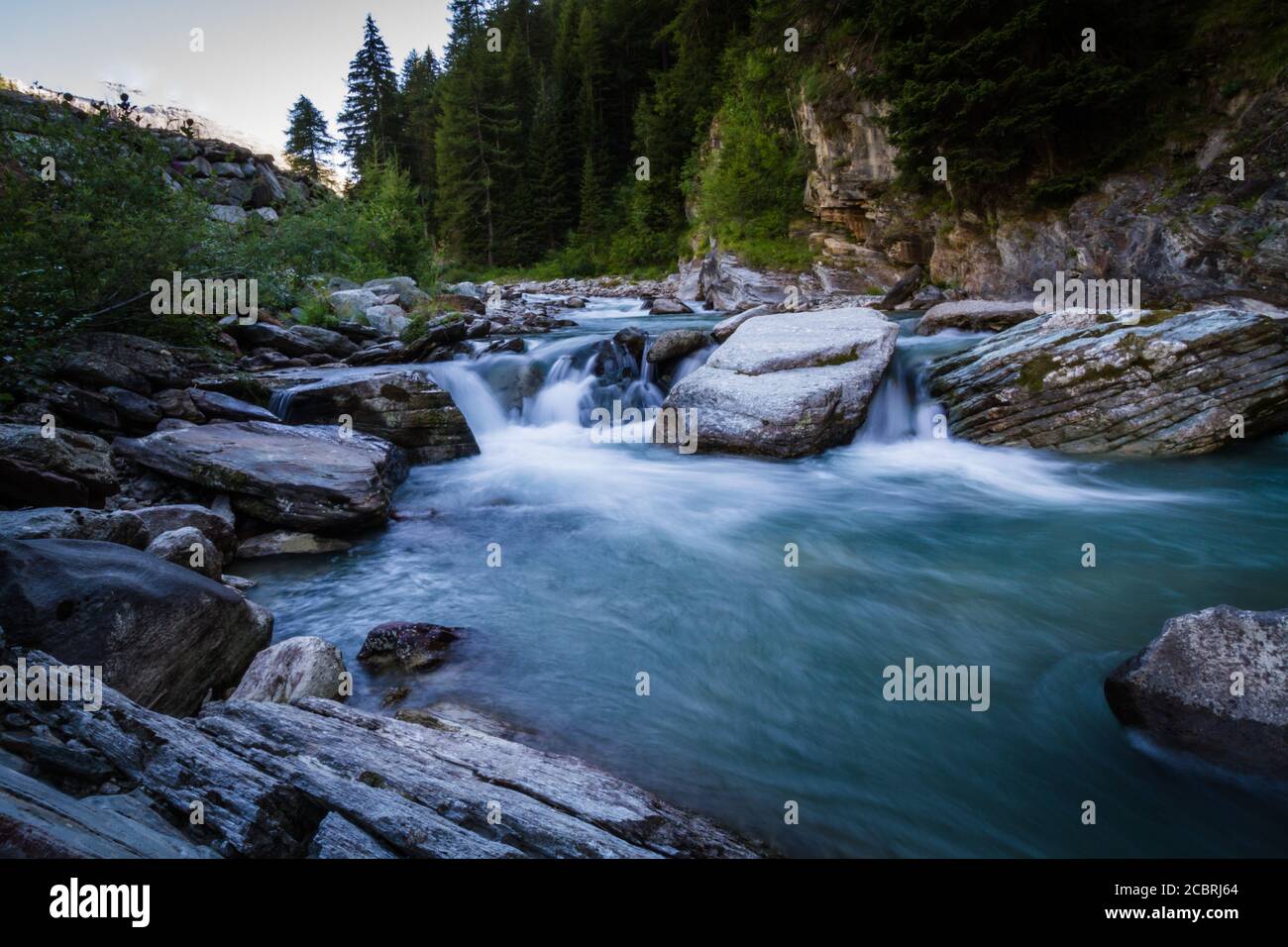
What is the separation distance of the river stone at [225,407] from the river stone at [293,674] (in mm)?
4839

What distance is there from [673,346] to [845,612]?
7.36m

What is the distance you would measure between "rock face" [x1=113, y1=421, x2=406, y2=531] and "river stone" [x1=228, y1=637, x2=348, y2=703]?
104 inches

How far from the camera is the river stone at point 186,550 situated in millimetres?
Answer: 4684

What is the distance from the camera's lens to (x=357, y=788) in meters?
2.26

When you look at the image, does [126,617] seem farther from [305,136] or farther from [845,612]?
[305,136]

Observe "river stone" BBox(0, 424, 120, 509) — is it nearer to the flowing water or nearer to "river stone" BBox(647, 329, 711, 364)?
the flowing water

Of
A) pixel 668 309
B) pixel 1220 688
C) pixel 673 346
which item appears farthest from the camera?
pixel 668 309

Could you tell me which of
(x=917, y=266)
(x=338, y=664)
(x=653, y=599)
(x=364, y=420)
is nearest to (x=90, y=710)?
(x=338, y=664)

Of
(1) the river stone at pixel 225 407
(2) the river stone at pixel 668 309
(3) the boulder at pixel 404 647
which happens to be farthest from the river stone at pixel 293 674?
(2) the river stone at pixel 668 309

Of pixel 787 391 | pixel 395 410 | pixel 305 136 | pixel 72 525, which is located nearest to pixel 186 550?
pixel 72 525

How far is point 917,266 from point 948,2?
20.8 ft
